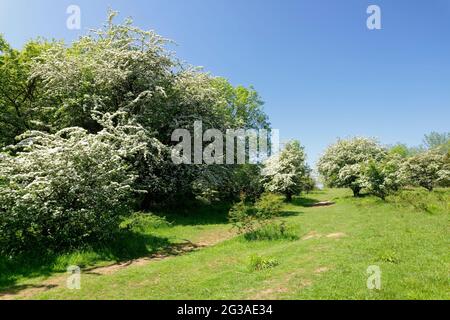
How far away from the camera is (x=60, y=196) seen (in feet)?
54.2

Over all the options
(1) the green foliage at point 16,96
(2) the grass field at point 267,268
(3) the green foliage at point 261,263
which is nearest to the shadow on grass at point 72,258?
(2) the grass field at point 267,268

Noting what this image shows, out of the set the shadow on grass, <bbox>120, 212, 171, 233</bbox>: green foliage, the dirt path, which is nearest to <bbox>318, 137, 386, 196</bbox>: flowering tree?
the dirt path

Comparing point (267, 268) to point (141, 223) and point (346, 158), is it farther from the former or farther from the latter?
point (346, 158)

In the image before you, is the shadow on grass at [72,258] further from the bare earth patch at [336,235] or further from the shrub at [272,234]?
the bare earth patch at [336,235]

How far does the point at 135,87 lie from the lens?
97.6 ft

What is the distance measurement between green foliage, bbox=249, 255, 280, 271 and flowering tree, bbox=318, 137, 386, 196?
3241 centimetres

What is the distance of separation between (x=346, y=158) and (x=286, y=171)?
30.0 ft

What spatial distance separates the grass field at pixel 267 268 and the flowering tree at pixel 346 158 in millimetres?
23459

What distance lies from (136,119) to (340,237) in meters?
17.7

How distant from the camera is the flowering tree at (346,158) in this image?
142ft

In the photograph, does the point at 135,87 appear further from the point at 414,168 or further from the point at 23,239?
the point at 414,168

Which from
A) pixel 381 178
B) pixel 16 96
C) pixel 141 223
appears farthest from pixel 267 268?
pixel 16 96

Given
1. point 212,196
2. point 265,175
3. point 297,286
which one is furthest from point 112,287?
point 265,175

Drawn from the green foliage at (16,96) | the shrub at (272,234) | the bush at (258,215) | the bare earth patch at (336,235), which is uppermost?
the green foliage at (16,96)
